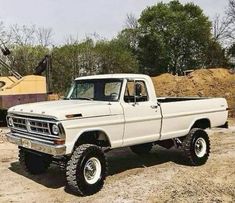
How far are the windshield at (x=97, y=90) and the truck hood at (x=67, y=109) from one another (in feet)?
1.11

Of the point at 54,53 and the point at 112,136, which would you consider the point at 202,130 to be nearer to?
the point at 112,136

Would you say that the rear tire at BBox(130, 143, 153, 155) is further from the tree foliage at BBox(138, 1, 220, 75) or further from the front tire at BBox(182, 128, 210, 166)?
the tree foliage at BBox(138, 1, 220, 75)

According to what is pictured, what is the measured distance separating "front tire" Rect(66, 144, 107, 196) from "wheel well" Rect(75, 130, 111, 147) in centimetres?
24

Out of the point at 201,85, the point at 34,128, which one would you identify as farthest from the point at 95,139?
the point at 201,85

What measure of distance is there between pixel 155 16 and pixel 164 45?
102 inches

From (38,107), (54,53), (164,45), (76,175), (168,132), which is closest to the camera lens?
(76,175)

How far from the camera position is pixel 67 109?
287 inches

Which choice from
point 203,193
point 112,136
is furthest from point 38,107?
point 203,193

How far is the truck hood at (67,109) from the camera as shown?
7.18 m

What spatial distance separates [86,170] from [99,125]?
2.69ft

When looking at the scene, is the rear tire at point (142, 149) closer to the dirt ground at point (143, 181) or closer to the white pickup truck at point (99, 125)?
the dirt ground at point (143, 181)

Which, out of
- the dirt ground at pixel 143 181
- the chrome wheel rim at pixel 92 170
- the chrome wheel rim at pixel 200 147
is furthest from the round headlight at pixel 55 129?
the chrome wheel rim at pixel 200 147

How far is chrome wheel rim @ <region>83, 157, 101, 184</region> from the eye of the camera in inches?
293

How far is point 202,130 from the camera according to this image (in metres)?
9.84
